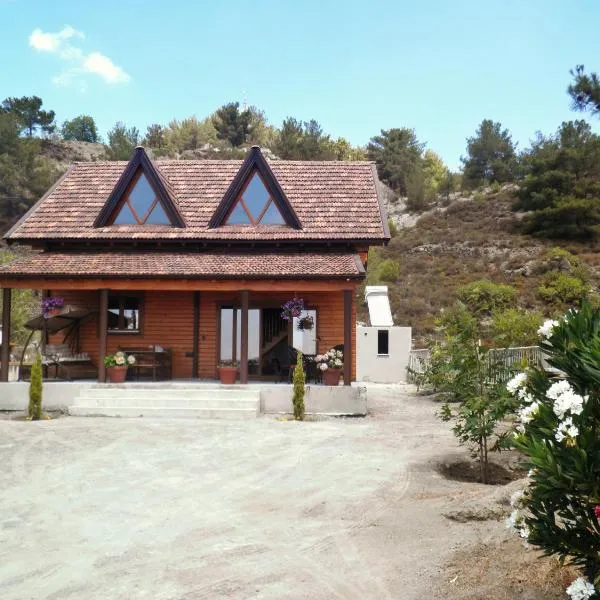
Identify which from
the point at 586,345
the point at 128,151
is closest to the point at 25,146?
the point at 128,151

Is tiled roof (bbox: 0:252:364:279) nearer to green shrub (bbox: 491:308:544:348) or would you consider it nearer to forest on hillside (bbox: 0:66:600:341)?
green shrub (bbox: 491:308:544:348)

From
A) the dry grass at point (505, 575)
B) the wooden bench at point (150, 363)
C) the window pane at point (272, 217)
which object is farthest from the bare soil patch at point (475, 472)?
the window pane at point (272, 217)

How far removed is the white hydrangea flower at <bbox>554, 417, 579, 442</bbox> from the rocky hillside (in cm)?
3117

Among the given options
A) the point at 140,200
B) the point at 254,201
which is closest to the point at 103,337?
the point at 140,200

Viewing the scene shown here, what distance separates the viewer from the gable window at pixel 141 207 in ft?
58.7

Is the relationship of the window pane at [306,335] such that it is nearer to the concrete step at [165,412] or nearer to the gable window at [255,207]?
the gable window at [255,207]

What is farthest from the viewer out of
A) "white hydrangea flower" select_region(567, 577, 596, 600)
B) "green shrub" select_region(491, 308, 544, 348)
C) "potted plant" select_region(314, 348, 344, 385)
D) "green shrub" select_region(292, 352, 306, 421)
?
"green shrub" select_region(491, 308, 544, 348)

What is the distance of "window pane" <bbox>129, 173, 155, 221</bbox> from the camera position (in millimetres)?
17969

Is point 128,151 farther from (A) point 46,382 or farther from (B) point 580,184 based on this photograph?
(A) point 46,382

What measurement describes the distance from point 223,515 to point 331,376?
8.51 m

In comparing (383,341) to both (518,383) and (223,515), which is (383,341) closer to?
(223,515)

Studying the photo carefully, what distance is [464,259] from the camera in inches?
1841

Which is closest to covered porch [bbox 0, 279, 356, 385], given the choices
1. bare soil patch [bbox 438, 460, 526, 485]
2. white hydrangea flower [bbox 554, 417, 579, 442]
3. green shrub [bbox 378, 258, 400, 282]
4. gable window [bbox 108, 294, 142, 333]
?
gable window [bbox 108, 294, 142, 333]

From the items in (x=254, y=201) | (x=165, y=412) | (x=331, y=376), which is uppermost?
(x=254, y=201)
